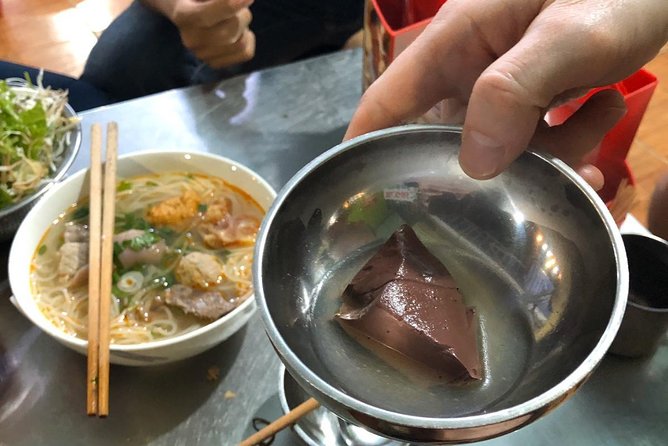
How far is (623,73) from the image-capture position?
0.74 m

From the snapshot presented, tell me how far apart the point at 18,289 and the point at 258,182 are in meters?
0.43

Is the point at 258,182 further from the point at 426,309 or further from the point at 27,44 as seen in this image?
the point at 27,44

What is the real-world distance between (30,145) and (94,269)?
0.42 meters

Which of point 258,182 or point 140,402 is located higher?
point 258,182

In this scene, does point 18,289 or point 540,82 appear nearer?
point 540,82

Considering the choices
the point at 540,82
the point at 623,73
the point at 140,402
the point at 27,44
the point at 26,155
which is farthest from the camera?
the point at 27,44

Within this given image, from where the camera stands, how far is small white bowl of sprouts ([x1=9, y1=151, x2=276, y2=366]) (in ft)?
3.07

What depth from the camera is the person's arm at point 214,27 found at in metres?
1.39

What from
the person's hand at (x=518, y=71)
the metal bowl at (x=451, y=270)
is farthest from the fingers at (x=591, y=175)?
the metal bowl at (x=451, y=270)

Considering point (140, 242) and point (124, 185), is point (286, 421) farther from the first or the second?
point (124, 185)

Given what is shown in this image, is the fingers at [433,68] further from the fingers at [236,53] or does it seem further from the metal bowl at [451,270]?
the fingers at [236,53]

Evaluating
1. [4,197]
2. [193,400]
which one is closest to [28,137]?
[4,197]

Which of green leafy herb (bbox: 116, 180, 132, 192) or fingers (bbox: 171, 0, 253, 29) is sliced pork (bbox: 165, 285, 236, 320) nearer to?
green leafy herb (bbox: 116, 180, 132, 192)

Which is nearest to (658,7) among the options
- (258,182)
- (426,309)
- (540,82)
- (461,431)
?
(540,82)
